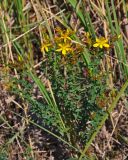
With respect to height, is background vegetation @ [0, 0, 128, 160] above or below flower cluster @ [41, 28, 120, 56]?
below

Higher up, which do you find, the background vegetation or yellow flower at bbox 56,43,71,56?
yellow flower at bbox 56,43,71,56

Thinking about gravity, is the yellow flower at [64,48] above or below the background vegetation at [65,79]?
above

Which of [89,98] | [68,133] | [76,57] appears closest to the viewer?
[76,57]

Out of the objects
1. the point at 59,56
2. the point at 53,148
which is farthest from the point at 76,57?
the point at 53,148

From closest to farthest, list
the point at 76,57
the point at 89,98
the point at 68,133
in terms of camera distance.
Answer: the point at 76,57 → the point at 89,98 → the point at 68,133

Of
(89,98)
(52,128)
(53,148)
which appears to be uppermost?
(89,98)

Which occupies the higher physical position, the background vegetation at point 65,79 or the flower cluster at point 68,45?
the flower cluster at point 68,45

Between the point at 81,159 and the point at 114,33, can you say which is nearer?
the point at 81,159

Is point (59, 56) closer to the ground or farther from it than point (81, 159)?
farther from it

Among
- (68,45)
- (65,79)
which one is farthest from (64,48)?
(65,79)

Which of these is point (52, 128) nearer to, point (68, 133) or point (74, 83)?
point (68, 133)

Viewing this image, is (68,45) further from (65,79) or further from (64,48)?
(65,79)
